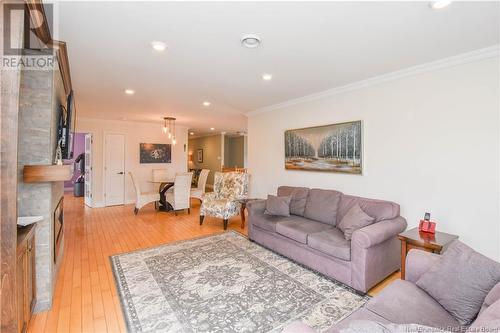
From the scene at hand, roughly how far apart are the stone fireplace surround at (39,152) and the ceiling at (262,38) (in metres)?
0.49

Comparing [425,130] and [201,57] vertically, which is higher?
[201,57]

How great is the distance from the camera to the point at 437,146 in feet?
8.62

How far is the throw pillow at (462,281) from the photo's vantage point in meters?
1.35

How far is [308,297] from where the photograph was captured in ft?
7.47

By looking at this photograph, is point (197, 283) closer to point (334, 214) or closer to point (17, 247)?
point (17, 247)

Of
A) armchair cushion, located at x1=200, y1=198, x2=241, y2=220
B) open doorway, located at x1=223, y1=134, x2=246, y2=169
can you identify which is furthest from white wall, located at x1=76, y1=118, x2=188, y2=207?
open doorway, located at x1=223, y1=134, x2=246, y2=169

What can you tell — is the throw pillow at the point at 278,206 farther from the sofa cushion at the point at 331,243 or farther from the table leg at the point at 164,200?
the table leg at the point at 164,200

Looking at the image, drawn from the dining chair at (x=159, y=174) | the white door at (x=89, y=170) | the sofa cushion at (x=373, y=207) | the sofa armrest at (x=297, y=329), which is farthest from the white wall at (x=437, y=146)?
the white door at (x=89, y=170)

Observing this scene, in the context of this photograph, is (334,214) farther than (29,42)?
Yes

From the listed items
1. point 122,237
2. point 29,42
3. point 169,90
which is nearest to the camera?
point 29,42

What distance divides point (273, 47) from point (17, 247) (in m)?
2.43

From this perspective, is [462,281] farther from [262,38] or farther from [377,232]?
[262,38]

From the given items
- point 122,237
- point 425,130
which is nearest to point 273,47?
point 425,130

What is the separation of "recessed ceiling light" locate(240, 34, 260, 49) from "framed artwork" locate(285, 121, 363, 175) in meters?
1.87
